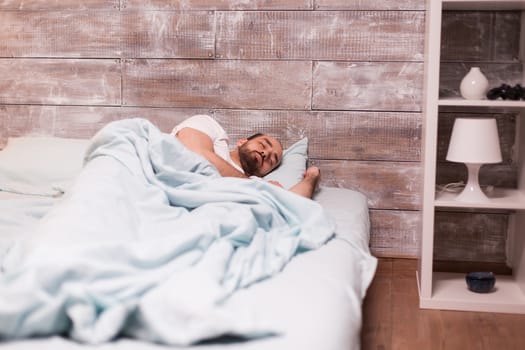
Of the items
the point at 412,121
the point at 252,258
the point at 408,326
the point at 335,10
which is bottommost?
the point at 408,326

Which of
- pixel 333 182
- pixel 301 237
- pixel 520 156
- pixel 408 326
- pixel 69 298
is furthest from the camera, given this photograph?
pixel 333 182

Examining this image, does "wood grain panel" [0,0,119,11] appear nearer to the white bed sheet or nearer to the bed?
the bed

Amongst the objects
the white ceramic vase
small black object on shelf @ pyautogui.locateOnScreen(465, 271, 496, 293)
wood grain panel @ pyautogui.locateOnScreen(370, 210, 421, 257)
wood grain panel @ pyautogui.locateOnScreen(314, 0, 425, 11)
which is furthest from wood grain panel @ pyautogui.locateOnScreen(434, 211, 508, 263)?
wood grain panel @ pyautogui.locateOnScreen(314, 0, 425, 11)

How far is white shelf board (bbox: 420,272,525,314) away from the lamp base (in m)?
0.36

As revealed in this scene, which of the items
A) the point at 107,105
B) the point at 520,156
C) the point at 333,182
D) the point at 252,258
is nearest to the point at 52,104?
the point at 107,105

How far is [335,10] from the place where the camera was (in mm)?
2965

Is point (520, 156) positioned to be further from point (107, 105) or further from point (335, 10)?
point (107, 105)

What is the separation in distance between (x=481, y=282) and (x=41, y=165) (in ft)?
5.65

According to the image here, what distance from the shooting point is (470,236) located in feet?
9.84

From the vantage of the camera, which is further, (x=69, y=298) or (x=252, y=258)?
(x=252, y=258)

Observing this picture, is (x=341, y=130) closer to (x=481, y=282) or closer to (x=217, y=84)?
(x=217, y=84)

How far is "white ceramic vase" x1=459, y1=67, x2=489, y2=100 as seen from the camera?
2.58m

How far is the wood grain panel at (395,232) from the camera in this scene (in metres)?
3.05

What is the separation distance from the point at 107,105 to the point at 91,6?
43 centimetres
